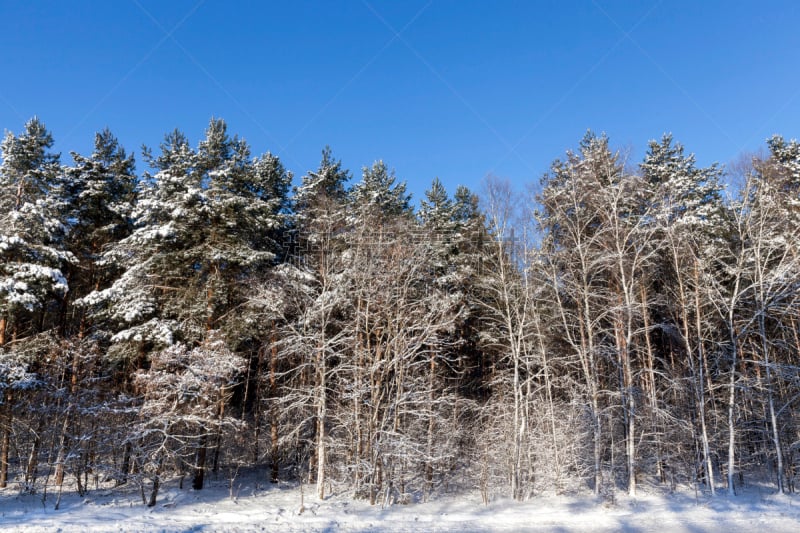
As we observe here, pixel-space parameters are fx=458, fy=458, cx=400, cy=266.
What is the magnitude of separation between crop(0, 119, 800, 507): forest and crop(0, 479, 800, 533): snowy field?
0.81m

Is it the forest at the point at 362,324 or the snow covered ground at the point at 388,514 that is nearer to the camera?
the snow covered ground at the point at 388,514

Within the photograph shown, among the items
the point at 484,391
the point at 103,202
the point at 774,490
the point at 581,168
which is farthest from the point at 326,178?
the point at 774,490

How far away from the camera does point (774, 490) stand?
17156 millimetres

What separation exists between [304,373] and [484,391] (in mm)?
10434

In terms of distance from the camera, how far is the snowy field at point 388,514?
35.1 ft

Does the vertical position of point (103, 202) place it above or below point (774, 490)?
above

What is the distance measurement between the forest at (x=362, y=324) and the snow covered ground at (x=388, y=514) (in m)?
0.82

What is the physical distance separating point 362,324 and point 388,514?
6.88 meters

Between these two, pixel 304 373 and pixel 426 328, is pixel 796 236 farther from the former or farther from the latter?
pixel 304 373

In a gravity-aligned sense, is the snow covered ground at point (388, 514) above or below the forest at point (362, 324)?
below

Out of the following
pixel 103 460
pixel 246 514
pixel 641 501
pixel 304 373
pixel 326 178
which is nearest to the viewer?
pixel 246 514

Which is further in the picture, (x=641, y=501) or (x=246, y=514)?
(x=641, y=501)

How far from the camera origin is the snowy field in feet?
35.1

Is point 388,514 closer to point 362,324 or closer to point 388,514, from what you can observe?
point 388,514
